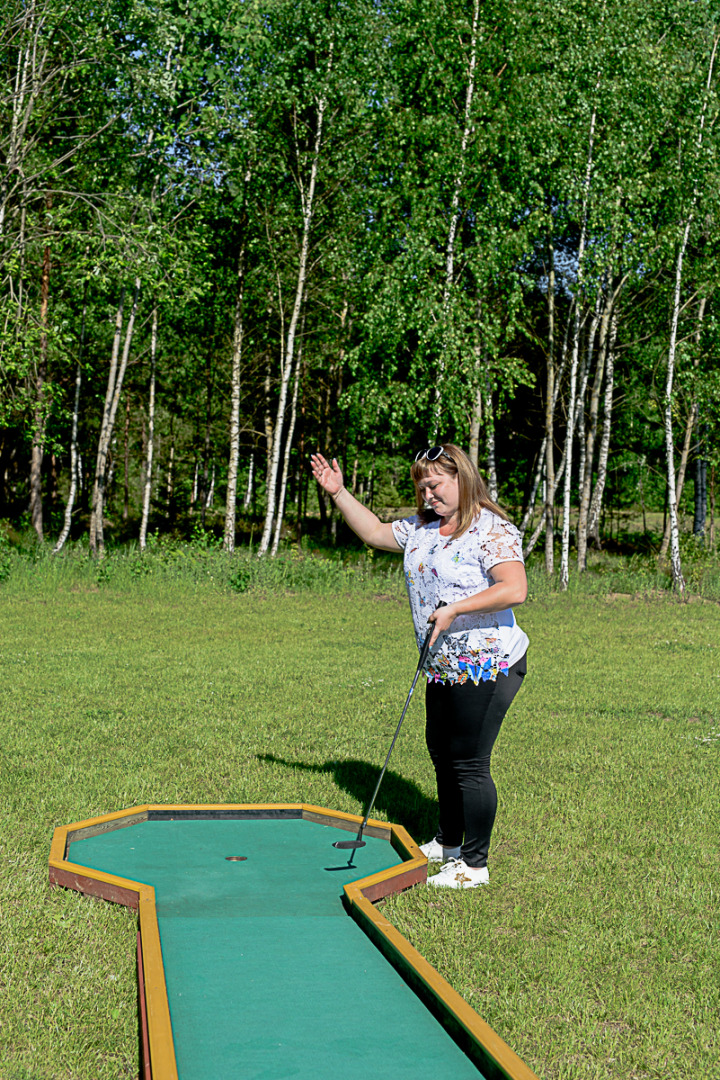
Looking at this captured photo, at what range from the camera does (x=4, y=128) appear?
16922mm

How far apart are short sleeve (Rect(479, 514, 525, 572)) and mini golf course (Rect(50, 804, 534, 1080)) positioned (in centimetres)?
148

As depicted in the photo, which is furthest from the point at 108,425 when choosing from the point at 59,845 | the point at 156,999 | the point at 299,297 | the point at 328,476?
the point at 156,999

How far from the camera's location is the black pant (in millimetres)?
4078

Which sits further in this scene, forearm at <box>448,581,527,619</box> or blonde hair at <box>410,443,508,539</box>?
blonde hair at <box>410,443,508,539</box>

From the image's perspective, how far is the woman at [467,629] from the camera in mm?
4055

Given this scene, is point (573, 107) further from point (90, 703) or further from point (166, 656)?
point (90, 703)

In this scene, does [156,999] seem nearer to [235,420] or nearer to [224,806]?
[224,806]

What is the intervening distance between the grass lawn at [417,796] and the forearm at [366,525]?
163 centimetres

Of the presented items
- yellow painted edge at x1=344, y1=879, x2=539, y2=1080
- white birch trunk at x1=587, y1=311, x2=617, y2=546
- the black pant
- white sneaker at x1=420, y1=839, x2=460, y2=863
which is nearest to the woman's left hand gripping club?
the black pant

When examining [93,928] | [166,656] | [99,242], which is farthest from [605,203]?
[93,928]

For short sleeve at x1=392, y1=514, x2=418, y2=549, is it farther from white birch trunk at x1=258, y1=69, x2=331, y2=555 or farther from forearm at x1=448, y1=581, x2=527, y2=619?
white birch trunk at x1=258, y1=69, x2=331, y2=555

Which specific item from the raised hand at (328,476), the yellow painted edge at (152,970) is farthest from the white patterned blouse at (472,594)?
the yellow painted edge at (152,970)

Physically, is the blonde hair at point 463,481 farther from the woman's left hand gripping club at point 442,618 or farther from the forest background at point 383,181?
the forest background at point 383,181

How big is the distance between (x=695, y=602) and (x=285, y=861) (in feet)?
44.3
